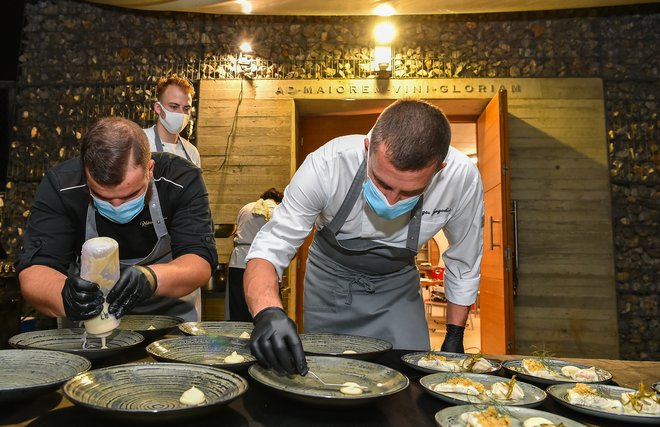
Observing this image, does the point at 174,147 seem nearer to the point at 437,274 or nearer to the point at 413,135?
the point at 413,135

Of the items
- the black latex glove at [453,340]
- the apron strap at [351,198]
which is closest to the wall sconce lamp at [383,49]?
the apron strap at [351,198]

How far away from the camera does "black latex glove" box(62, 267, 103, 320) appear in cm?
134

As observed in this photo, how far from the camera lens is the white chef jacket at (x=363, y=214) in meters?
1.78

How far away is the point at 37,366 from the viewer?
1213mm

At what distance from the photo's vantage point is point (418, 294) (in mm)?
2131

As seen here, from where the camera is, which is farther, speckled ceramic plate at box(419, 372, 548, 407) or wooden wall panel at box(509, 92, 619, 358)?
wooden wall panel at box(509, 92, 619, 358)

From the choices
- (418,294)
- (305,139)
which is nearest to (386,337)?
(418,294)

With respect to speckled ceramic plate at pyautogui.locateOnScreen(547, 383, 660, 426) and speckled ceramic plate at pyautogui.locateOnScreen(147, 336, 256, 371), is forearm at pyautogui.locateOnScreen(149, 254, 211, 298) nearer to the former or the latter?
speckled ceramic plate at pyautogui.locateOnScreen(147, 336, 256, 371)

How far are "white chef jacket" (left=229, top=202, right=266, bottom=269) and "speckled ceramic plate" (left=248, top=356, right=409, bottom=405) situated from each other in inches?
111

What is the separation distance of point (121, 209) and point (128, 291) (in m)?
0.40

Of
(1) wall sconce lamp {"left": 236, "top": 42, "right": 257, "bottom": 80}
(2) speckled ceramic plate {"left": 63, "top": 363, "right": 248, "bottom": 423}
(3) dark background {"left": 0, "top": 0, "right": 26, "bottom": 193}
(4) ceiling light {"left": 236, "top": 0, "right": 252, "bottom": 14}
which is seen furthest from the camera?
(3) dark background {"left": 0, "top": 0, "right": 26, "bottom": 193}

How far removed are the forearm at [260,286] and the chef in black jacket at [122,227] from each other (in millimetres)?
302

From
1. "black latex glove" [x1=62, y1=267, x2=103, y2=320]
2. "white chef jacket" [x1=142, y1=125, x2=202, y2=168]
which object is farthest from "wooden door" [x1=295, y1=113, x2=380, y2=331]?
"black latex glove" [x1=62, y1=267, x2=103, y2=320]

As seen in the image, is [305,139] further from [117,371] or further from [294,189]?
[117,371]
